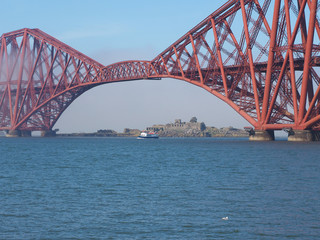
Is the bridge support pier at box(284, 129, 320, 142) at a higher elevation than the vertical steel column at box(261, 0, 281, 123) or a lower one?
lower

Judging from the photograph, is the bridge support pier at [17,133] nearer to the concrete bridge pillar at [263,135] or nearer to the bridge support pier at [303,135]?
the concrete bridge pillar at [263,135]

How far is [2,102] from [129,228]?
13948 cm

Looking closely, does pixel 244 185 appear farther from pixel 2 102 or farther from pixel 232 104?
pixel 2 102

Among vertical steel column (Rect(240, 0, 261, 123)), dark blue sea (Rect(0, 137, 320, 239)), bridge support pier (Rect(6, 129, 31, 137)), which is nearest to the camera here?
dark blue sea (Rect(0, 137, 320, 239))

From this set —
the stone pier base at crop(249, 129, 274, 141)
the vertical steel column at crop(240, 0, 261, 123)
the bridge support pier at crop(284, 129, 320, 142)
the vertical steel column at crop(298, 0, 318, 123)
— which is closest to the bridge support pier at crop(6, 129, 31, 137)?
the stone pier base at crop(249, 129, 274, 141)

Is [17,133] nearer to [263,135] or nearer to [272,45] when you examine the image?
[263,135]

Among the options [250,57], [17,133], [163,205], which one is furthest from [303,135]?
[17,133]

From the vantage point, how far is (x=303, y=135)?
240 feet

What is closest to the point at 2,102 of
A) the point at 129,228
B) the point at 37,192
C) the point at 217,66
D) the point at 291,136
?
the point at 217,66

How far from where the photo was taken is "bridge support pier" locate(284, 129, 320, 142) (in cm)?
7269

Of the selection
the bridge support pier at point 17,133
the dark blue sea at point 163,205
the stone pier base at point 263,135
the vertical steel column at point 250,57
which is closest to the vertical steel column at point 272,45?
the vertical steel column at point 250,57

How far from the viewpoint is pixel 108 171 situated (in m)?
41.4

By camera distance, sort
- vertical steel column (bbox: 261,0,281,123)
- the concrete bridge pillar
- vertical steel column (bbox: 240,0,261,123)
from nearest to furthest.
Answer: vertical steel column (bbox: 261,0,281,123) < vertical steel column (bbox: 240,0,261,123) < the concrete bridge pillar

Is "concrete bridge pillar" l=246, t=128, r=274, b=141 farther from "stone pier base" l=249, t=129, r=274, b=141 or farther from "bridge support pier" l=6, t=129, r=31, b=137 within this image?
"bridge support pier" l=6, t=129, r=31, b=137
